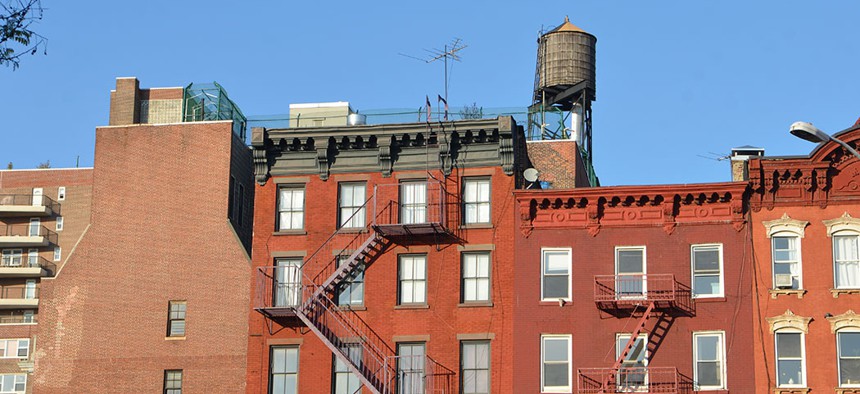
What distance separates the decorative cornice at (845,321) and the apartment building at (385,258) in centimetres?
1072

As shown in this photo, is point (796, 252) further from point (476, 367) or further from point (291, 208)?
point (291, 208)

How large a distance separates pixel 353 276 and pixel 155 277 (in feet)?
29.7

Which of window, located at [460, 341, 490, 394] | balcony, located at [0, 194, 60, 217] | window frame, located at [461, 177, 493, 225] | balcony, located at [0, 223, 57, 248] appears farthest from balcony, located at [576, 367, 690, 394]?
balcony, located at [0, 223, 57, 248]

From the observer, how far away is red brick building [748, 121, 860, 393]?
4406 centimetres

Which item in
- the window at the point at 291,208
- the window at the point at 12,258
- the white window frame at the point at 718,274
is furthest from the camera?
the window at the point at 12,258

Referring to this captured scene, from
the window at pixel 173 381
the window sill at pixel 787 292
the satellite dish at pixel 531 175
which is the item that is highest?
the satellite dish at pixel 531 175

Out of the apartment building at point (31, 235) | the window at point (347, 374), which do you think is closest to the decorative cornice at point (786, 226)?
the window at point (347, 374)

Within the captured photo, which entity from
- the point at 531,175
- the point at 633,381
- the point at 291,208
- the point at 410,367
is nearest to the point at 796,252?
the point at 633,381

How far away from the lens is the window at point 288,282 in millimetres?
49156

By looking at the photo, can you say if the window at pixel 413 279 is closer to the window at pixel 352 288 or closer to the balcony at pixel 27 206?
the window at pixel 352 288

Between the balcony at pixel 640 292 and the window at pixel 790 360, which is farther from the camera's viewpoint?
the balcony at pixel 640 292

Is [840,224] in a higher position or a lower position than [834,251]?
higher

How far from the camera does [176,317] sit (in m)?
53.0

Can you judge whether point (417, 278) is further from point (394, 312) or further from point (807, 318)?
point (807, 318)
